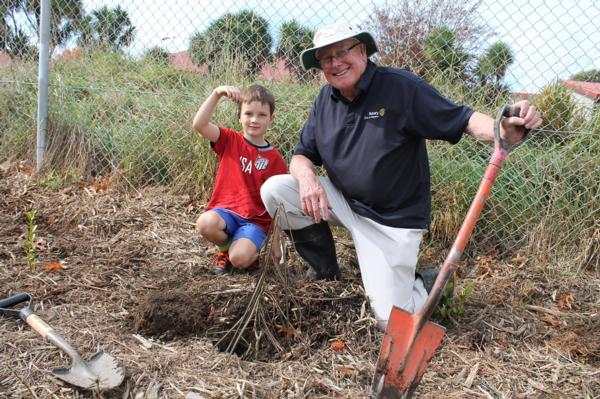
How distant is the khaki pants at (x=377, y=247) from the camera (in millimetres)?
2615

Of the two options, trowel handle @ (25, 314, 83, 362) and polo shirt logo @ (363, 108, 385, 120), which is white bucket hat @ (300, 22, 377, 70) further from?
trowel handle @ (25, 314, 83, 362)

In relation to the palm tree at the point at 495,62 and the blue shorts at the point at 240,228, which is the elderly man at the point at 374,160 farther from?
the palm tree at the point at 495,62

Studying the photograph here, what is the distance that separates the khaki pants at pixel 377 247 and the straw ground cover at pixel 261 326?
12 centimetres

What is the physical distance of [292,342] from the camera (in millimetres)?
2428

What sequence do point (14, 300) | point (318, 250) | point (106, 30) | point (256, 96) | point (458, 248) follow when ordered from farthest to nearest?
1. point (106, 30)
2. point (256, 96)
3. point (318, 250)
4. point (14, 300)
5. point (458, 248)

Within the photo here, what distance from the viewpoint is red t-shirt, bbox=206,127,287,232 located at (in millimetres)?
3152

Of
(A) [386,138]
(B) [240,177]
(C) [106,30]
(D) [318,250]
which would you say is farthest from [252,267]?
(C) [106,30]

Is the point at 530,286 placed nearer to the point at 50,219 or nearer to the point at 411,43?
the point at 411,43

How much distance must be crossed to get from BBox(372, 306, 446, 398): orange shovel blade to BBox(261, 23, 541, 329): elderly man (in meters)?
0.57

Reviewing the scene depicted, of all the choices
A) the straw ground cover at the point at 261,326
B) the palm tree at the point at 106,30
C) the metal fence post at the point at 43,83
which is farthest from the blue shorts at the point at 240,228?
the palm tree at the point at 106,30

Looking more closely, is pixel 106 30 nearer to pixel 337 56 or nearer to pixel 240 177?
pixel 240 177

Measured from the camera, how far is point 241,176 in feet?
10.4

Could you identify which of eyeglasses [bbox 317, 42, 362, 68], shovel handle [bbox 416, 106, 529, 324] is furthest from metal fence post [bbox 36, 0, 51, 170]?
shovel handle [bbox 416, 106, 529, 324]

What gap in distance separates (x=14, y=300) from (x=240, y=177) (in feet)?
4.48
